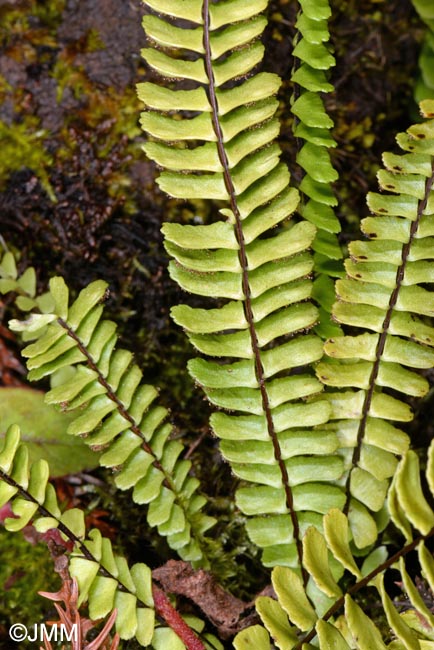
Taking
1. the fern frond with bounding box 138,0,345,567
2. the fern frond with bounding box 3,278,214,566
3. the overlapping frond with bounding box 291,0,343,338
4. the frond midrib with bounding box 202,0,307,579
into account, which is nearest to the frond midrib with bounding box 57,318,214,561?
the fern frond with bounding box 3,278,214,566

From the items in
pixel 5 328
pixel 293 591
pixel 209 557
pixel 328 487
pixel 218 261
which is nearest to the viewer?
pixel 293 591

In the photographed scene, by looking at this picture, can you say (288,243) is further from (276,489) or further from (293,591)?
(293,591)

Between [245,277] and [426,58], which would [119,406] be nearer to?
[245,277]

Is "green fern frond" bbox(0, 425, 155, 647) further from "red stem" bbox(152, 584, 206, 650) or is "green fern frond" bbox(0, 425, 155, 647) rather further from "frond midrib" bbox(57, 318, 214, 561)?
"frond midrib" bbox(57, 318, 214, 561)

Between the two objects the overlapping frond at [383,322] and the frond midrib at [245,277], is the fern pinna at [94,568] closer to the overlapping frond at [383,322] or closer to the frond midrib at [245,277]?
the frond midrib at [245,277]

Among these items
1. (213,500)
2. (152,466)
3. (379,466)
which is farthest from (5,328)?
(379,466)

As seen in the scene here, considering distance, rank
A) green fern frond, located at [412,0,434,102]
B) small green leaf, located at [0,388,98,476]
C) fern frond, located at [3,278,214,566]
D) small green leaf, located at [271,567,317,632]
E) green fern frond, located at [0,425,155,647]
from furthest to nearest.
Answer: green fern frond, located at [412,0,434,102] < small green leaf, located at [0,388,98,476] < fern frond, located at [3,278,214,566] < green fern frond, located at [0,425,155,647] < small green leaf, located at [271,567,317,632]

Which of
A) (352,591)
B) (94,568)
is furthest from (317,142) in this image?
(94,568)
